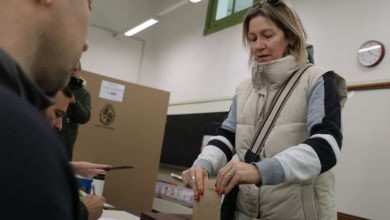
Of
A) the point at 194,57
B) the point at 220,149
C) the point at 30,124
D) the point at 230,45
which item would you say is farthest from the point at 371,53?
the point at 30,124

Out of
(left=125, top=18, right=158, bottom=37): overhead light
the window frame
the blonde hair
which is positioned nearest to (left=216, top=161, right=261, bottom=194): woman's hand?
the blonde hair

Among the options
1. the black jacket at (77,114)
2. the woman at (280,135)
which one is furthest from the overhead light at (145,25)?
the woman at (280,135)

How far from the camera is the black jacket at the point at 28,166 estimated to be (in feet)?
0.77

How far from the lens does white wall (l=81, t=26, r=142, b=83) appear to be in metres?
5.97

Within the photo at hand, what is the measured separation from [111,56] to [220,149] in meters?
5.38

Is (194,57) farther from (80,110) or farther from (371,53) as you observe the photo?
(80,110)

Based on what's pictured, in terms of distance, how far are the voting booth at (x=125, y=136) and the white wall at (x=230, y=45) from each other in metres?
1.37

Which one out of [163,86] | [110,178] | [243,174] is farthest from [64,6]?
[163,86]

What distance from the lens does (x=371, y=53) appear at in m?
2.76

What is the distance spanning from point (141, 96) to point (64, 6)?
2.80 m

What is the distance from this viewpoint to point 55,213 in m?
0.25

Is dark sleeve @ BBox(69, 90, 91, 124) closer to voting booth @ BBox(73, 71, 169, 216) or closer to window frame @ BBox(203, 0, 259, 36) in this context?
voting booth @ BBox(73, 71, 169, 216)

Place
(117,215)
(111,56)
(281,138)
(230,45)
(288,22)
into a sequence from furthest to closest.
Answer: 1. (111,56)
2. (230,45)
3. (117,215)
4. (288,22)
5. (281,138)

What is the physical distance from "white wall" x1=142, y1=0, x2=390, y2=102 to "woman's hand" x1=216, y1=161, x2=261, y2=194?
2245 millimetres
